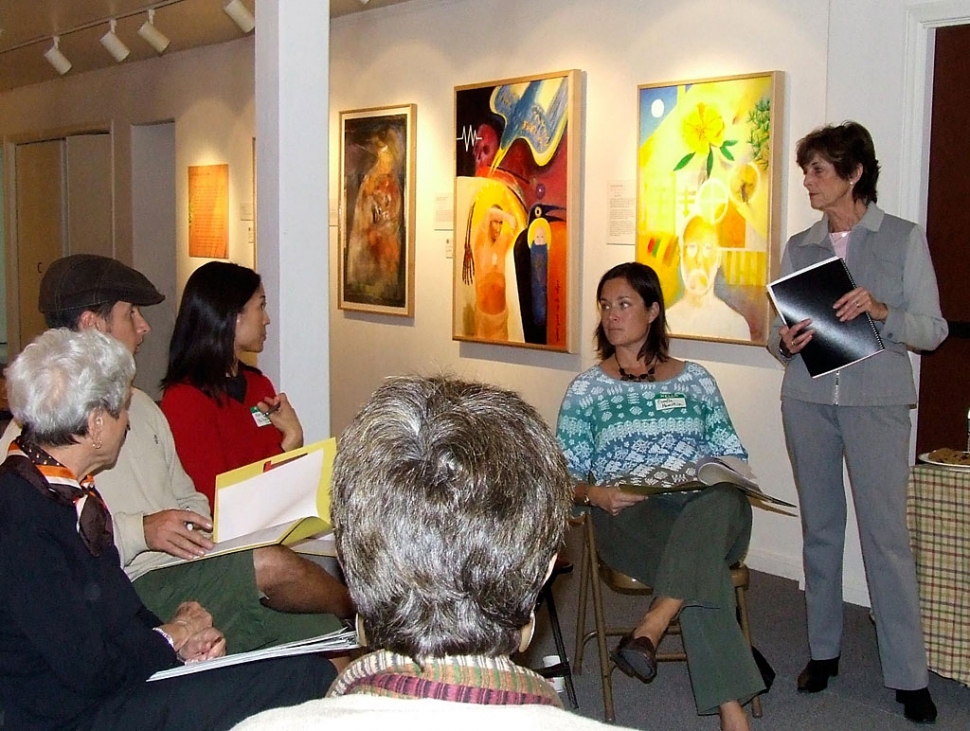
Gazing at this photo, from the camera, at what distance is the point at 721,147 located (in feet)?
16.8

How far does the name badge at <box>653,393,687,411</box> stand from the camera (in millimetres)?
3691

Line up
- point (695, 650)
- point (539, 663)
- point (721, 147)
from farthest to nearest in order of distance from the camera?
1. point (721, 147)
2. point (539, 663)
3. point (695, 650)

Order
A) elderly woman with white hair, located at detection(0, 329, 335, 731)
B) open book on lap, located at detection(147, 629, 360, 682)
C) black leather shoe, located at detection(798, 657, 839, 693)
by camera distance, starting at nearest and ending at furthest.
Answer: elderly woman with white hair, located at detection(0, 329, 335, 731)
open book on lap, located at detection(147, 629, 360, 682)
black leather shoe, located at detection(798, 657, 839, 693)

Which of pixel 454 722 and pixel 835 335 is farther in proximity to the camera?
pixel 835 335

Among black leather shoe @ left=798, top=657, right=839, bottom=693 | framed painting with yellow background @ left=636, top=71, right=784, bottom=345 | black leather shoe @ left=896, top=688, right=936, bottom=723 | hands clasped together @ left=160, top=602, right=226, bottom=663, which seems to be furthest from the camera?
framed painting with yellow background @ left=636, top=71, right=784, bottom=345

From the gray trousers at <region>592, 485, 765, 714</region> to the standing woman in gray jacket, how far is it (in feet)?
1.51

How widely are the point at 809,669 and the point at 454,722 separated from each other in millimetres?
3012

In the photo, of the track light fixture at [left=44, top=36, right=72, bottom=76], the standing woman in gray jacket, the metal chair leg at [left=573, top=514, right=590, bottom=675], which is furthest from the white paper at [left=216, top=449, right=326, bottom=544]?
the track light fixture at [left=44, top=36, right=72, bottom=76]

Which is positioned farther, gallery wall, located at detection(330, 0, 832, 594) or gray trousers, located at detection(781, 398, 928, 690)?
Result: gallery wall, located at detection(330, 0, 832, 594)

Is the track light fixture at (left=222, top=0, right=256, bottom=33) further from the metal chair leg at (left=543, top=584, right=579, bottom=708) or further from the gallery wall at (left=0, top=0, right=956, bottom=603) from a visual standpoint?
the metal chair leg at (left=543, top=584, right=579, bottom=708)

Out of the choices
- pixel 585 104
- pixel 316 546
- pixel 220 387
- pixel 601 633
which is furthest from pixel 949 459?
pixel 585 104

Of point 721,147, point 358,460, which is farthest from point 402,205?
point 358,460

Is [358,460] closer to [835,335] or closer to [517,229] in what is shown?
[835,335]

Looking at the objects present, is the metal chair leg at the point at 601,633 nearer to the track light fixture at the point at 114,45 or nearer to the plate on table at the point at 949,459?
the plate on table at the point at 949,459
